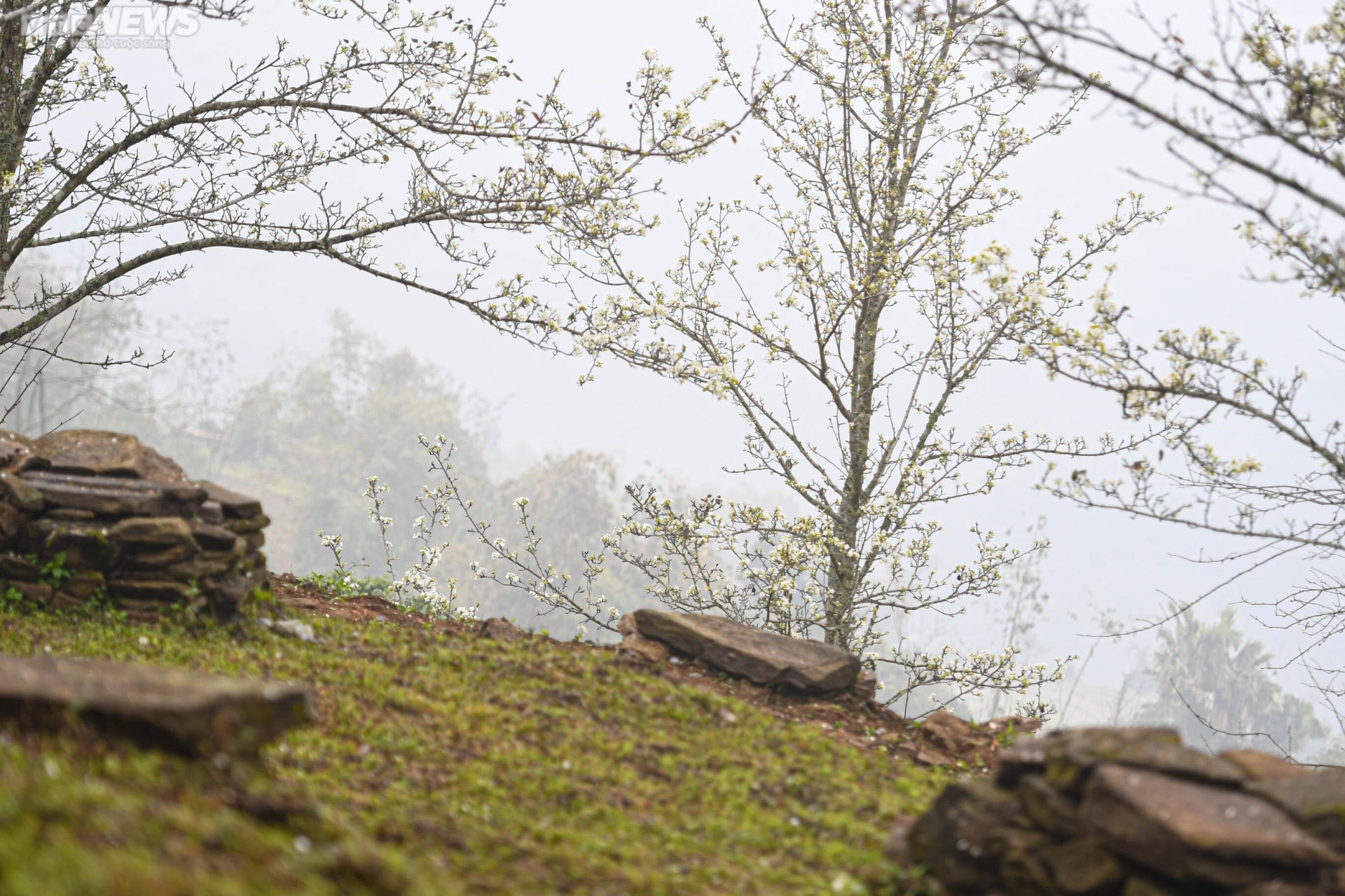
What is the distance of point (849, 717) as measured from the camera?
8852mm

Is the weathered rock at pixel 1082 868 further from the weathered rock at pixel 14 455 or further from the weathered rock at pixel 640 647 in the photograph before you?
the weathered rock at pixel 14 455

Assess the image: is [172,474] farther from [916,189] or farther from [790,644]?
[916,189]

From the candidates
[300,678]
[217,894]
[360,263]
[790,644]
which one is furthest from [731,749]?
[360,263]

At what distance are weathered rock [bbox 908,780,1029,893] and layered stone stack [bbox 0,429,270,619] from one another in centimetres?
666

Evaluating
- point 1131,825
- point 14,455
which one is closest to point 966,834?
point 1131,825

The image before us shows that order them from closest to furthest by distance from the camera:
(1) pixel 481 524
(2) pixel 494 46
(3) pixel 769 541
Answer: (2) pixel 494 46, (3) pixel 769 541, (1) pixel 481 524

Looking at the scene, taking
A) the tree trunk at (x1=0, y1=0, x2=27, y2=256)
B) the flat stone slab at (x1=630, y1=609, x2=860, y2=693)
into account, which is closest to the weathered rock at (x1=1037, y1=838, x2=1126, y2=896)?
the flat stone slab at (x1=630, y1=609, x2=860, y2=693)

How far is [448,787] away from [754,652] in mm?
4089

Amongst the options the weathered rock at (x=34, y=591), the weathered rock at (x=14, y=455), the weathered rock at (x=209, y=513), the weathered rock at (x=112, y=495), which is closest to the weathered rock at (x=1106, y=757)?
the weathered rock at (x=209, y=513)

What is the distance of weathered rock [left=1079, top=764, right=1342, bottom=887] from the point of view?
4355 mm

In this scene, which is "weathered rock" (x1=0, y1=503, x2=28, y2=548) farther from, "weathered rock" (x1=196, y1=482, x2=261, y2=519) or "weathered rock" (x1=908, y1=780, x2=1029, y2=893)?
"weathered rock" (x1=908, y1=780, x2=1029, y2=893)

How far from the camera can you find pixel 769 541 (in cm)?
1227

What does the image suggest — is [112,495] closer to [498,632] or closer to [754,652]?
[498,632]

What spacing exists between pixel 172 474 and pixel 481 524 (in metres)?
5.41
